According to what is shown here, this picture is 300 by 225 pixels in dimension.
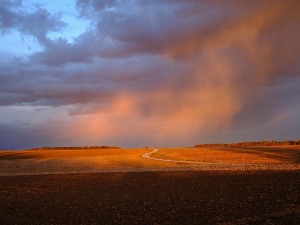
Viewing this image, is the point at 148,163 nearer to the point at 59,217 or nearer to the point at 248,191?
the point at 248,191

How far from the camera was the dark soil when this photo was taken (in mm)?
16609

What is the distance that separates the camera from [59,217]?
17719mm

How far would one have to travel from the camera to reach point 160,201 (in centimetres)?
2061

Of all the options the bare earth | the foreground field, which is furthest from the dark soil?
the foreground field

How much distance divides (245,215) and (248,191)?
615cm

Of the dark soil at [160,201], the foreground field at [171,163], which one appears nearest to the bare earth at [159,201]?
the dark soil at [160,201]

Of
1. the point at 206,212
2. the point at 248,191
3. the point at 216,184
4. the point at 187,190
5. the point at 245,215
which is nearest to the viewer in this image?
the point at 245,215

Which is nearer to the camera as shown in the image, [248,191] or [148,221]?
[148,221]

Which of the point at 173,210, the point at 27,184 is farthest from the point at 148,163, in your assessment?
the point at 173,210

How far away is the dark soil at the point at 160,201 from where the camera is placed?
654 inches

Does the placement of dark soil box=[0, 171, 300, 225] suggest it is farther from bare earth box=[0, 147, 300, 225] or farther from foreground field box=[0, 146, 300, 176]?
foreground field box=[0, 146, 300, 176]

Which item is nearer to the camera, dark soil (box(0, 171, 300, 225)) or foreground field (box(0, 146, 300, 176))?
dark soil (box(0, 171, 300, 225))

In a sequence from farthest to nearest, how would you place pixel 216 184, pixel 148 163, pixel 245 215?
pixel 148 163
pixel 216 184
pixel 245 215

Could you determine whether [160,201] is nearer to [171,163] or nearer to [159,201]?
[159,201]
